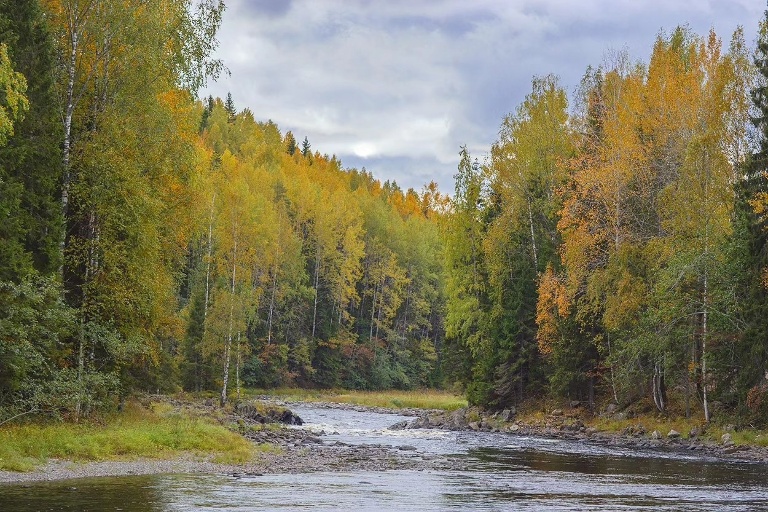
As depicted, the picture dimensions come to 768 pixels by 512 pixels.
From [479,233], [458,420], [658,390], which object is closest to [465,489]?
[658,390]

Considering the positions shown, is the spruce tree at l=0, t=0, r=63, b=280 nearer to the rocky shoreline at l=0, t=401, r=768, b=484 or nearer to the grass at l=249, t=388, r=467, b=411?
the rocky shoreline at l=0, t=401, r=768, b=484

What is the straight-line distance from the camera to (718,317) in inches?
1262

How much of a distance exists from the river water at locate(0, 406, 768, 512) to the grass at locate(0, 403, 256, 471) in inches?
95.2

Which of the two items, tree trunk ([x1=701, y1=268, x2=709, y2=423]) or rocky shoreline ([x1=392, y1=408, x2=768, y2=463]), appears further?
tree trunk ([x1=701, y1=268, x2=709, y2=423])

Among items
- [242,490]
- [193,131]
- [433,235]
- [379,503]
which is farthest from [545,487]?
[433,235]

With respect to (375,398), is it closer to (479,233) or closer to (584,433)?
(479,233)

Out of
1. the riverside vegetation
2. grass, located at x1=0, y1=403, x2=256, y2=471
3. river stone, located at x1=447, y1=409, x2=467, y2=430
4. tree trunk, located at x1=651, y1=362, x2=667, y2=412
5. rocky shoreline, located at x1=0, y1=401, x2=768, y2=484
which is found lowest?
river stone, located at x1=447, y1=409, x2=467, y2=430

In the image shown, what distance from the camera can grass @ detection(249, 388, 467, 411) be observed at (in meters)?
66.6

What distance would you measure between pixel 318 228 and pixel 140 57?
181 ft

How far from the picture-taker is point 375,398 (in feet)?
231

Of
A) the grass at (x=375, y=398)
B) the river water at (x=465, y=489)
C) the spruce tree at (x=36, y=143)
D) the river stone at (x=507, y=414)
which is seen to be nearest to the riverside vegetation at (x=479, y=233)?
the spruce tree at (x=36, y=143)

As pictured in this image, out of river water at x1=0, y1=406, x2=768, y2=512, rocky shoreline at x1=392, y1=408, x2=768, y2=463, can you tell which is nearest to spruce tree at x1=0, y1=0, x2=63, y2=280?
river water at x1=0, y1=406, x2=768, y2=512

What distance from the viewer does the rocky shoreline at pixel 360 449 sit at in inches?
825

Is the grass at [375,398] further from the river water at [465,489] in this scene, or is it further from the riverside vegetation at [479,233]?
the river water at [465,489]
